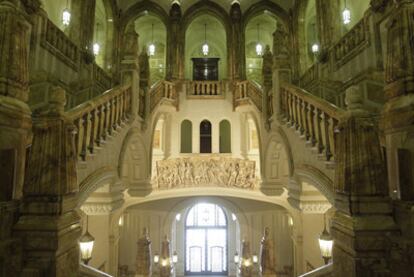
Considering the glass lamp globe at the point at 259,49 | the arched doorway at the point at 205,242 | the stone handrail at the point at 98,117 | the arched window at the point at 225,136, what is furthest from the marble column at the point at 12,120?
the glass lamp globe at the point at 259,49

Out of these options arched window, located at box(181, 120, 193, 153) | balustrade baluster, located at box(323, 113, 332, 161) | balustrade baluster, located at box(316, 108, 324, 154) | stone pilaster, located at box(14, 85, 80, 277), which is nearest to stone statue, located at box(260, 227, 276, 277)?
balustrade baluster, located at box(316, 108, 324, 154)

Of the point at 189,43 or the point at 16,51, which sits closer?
the point at 16,51

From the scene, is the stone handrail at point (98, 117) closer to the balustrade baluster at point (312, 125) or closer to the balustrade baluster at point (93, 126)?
the balustrade baluster at point (93, 126)

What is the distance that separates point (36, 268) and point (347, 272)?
312 cm

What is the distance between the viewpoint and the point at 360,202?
123 inches

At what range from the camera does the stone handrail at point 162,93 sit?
1149 centimetres

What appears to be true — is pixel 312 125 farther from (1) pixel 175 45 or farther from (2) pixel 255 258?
(1) pixel 175 45

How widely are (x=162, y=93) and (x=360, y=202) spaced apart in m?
10.5

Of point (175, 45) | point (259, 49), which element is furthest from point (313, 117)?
point (259, 49)

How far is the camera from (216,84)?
14.2 meters

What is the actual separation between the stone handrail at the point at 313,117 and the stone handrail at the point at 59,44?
251 inches

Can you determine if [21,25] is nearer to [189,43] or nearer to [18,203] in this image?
[18,203]

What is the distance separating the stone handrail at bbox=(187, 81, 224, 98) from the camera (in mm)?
14102

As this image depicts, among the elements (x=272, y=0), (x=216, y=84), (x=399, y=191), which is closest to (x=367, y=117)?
(x=399, y=191)
